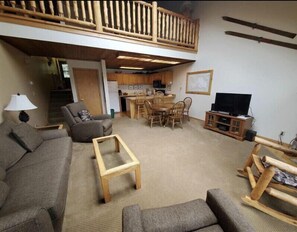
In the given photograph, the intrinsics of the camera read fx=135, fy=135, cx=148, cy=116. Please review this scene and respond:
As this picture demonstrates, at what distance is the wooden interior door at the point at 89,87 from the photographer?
454 cm

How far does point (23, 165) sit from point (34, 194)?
25.0 inches

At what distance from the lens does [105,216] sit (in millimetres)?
1407

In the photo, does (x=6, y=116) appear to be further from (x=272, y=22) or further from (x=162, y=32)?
(x=272, y=22)

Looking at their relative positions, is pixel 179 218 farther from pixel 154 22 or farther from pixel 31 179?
pixel 154 22

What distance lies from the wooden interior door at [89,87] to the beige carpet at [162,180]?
2.33m

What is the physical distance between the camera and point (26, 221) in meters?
0.85

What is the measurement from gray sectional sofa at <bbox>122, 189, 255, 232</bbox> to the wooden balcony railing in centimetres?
259

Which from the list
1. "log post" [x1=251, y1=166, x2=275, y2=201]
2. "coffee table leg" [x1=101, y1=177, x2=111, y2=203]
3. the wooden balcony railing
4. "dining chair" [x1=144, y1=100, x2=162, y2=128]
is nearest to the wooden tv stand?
"dining chair" [x1=144, y1=100, x2=162, y2=128]

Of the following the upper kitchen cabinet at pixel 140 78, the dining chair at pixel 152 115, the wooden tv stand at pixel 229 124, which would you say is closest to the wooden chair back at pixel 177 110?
the dining chair at pixel 152 115

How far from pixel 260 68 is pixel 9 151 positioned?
461 centimetres

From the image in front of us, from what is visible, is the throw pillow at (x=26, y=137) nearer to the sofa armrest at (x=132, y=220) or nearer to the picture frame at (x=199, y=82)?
the sofa armrest at (x=132, y=220)

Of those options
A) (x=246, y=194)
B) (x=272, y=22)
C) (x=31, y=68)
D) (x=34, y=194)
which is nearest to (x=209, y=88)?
(x=272, y=22)

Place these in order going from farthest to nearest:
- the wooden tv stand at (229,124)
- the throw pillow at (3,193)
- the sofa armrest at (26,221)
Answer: the wooden tv stand at (229,124) → the throw pillow at (3,193) → the sofa armrest at (26,221)

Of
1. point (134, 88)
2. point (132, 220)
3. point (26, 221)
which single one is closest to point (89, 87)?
point (134, 88)
